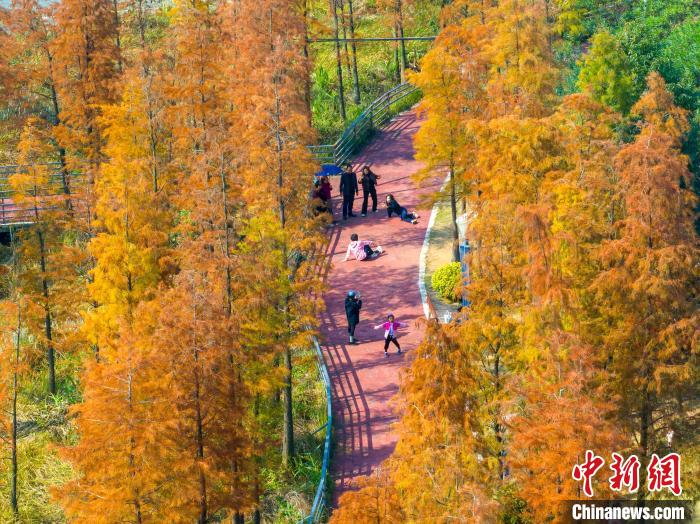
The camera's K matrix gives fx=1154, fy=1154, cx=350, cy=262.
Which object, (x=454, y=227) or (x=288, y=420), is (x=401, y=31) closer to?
(x=454, y=227)

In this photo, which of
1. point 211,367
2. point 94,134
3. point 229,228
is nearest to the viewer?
point 211,367

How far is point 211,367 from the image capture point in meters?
19.9

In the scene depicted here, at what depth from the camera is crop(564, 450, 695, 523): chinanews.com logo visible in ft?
56.4

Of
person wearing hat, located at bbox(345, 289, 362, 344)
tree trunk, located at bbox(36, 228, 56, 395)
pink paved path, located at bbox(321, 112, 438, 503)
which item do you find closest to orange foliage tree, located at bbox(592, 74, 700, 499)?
pink paved path, located at bbox(321, 112, 438, 503)

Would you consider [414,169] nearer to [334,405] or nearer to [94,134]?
[94,134]

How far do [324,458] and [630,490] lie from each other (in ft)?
24.4

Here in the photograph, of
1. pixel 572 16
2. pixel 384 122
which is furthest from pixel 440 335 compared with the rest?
pixel 572 16

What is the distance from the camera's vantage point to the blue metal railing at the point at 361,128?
39.4 m

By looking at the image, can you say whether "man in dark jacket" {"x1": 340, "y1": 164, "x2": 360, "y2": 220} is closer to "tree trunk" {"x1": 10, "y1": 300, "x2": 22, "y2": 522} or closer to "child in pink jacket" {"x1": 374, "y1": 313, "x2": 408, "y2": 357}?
"child in pink jacket" {"x1": 374, "y1": 313, "x2": 408, "y2": 357}

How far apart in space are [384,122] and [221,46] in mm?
8572

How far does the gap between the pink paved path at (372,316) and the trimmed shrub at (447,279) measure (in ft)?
2.04

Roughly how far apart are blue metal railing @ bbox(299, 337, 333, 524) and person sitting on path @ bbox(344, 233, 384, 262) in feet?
16.2

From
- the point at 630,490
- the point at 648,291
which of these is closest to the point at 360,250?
the point at 648,291

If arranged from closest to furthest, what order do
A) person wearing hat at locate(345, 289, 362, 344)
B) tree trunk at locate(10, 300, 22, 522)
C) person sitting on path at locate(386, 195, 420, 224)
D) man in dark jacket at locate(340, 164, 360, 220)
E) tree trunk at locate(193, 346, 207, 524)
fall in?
tree trunk at locate(193, 346, 207, 524), tree trunk at locate(10, 300, 22, 522), person wearing hat at locate(345, 289, 362, 344), man in dark jacket at locate(340, 164, 360, 220), person sitting on path at locate(386, 195, 420, 224)
